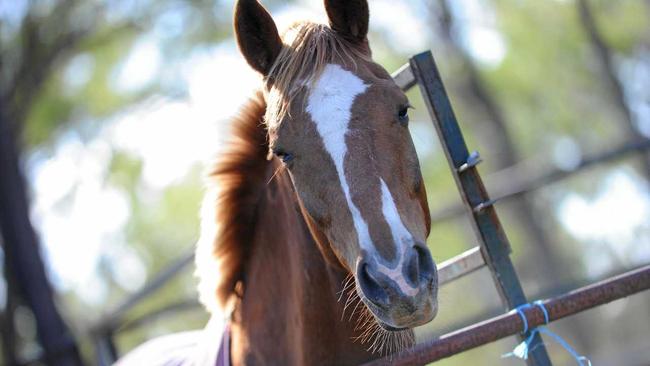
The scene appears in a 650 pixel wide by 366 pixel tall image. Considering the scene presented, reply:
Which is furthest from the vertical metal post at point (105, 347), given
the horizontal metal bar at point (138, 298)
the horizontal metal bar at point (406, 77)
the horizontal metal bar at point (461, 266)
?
the horizontal metal bar at point (406, 77)

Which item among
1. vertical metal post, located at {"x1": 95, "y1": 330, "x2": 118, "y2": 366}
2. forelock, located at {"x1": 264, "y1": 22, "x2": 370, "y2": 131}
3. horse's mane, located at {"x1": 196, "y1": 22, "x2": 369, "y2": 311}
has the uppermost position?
forelock, located at {"x1": 264, "y1": 22, "x2": 370, "y2": 131}

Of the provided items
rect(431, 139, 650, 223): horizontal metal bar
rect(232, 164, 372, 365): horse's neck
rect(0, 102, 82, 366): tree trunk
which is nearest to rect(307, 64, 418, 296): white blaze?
rect(232, 164, 372, 365): horse's neck

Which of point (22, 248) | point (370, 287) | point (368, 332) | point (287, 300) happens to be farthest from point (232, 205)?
point (22, 248)

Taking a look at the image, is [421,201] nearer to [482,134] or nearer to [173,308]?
[173,308]

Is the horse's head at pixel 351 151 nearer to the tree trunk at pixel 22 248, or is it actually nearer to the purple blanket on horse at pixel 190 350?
the purple blanket on horse at pixel 190 350

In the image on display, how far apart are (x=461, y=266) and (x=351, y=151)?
101 centimetres

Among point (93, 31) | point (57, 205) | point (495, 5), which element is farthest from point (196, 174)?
point (495, 5)

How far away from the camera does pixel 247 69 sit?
314 centimetres

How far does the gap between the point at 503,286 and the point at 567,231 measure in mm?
19687

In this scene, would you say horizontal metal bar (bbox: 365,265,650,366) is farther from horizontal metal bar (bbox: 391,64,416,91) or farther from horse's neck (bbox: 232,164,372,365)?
horizontal metal bar (bbox: 391,64,416,91)

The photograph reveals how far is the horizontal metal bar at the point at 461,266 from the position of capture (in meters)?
3.13

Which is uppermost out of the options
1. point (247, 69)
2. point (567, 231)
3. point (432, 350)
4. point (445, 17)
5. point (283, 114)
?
point (445, 17)

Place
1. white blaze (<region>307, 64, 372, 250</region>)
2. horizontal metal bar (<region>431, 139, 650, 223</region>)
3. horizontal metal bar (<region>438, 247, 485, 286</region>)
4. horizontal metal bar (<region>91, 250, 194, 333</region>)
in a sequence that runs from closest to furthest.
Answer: white blaze (<region>307, 64, 372, 250</region>), horizontal metal bar (<region>438, 247, 485, 286</region>), horizontal metal bar (<region>431, 139, 650, 223</region>), horizontal metal bar (<region>91, 250, 194, 333</region>)

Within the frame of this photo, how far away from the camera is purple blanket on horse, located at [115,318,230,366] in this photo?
9.86ft
